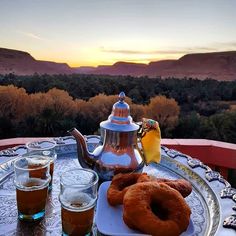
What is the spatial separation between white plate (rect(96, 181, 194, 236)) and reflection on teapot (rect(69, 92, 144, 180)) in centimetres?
14

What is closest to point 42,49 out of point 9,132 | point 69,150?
point 9,132

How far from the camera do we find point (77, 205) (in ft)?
2.69

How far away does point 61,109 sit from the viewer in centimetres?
290

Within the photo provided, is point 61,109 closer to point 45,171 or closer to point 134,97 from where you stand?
point 134,97

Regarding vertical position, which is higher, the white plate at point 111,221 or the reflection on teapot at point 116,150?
the reflection on teapot at point 116,150

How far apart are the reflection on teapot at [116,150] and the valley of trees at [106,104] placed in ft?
4.59

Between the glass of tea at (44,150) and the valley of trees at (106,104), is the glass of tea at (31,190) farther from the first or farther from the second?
the valley of trees at (106,104)

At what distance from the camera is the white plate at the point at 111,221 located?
2.62 feet

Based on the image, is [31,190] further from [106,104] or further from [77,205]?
[106,104]

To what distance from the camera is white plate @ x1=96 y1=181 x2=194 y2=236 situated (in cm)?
80

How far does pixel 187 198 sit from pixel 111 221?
15.2 inches

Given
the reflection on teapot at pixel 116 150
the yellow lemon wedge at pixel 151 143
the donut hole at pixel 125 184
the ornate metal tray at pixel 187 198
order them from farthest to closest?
the yellow lemon wedge at pixel 151 143 → the reflection on teapot at pixel 116 150 → the donut hole at pixel 125 184 → the ornate metal tray at pixel 187 198

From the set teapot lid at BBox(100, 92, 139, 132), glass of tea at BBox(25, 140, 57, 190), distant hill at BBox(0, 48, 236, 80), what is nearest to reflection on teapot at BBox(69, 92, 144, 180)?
teapot lid at BBox(100, 92, 139, 132)

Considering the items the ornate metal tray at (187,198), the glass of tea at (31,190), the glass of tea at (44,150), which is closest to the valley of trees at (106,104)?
the ornate metal tray at (187,198)
